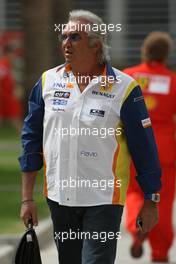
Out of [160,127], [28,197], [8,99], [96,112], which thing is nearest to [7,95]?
[8,99]

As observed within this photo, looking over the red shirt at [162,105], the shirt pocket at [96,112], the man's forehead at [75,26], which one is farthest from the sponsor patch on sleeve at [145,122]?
the red shirt at [162,105]

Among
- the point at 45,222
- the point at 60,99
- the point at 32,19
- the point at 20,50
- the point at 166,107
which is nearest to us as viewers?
the point at 60,99

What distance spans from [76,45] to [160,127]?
3.49m

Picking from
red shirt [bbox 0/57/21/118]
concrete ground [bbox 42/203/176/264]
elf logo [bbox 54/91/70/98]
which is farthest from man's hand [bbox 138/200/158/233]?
red shirt [bbox 0/57/21/118]

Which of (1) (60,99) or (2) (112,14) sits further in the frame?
(2) (112,14)

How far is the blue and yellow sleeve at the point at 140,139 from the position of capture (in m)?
5.90

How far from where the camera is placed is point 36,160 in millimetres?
6082

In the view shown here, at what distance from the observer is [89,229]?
5875mm

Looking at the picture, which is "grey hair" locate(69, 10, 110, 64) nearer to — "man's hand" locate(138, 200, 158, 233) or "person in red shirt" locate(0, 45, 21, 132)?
"man's hand" locate(138, 200, 158, 233)

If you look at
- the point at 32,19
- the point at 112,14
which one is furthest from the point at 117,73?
the point at 112,14

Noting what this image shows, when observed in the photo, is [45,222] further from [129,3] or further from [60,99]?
[129,3]

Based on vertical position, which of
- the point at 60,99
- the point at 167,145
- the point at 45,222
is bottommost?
the point at 45,222

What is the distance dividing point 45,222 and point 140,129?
4.59 metres

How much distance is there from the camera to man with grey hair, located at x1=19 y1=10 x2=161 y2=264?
19.2 feet
